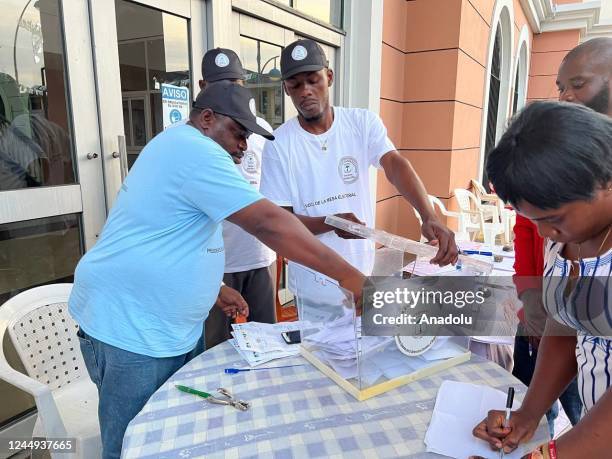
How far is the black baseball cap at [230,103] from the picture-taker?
1.18 m

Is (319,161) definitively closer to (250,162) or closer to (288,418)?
(250,162)

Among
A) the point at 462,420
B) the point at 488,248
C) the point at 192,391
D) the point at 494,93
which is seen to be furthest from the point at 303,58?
the point at 494,93

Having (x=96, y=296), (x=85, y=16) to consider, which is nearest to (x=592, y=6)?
(x=85, y=16)

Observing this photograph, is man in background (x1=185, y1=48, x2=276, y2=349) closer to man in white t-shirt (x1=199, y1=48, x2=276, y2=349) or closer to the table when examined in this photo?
man in white t-shirt (x1=199, y1=48, x2=276, y2=349)

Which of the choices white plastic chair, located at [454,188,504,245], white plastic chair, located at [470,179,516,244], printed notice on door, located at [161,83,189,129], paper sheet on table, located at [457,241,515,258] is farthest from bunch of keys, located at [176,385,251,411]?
white plastic chair, located at [454,188,504,245]

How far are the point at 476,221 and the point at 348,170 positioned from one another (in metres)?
3.61

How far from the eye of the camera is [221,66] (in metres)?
2.08

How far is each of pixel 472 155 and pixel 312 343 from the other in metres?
5.40

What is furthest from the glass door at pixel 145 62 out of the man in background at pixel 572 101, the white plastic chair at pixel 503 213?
the white plastic chair at pixel 503 213

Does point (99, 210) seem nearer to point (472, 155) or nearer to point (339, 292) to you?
point (339, 292)

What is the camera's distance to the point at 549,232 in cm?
78

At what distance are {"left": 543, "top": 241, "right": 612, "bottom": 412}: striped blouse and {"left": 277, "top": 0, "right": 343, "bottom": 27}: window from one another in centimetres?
288

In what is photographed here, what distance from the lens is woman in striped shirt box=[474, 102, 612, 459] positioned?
25.8 inches

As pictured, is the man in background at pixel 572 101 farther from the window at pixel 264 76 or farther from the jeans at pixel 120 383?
the window at pixel 264 76
